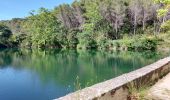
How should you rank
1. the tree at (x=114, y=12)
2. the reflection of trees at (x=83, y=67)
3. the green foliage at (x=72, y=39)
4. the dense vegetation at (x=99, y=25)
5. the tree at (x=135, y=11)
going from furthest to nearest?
the green foliage at (x=72, y=39)
the tree at (x=114, y=12)
the tree at (x=135, y=11)
the dense vegetation at (x=99, y=25)
the reflection of trees at (x=83, y=67)

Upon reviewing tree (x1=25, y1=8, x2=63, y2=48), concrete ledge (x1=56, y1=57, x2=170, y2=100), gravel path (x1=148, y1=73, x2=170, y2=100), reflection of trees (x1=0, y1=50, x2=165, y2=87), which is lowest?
reflection of trees (x1=0, y1=50, x2=165, y2=87)

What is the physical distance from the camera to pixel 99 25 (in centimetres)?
5672

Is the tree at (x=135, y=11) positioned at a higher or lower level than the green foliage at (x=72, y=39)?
higher

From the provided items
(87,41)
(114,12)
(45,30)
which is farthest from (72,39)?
(114,12)

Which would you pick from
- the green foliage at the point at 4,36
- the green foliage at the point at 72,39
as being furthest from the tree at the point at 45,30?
the green foliage at the point at 4,36

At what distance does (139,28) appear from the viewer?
56.9m

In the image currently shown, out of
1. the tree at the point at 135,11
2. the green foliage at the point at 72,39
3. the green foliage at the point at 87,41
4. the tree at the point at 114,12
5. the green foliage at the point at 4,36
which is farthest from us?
the green foliage at the point at 4,36

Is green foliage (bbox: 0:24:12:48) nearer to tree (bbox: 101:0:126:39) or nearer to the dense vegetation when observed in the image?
the dense vegetation

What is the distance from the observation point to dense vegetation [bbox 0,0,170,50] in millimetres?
53106

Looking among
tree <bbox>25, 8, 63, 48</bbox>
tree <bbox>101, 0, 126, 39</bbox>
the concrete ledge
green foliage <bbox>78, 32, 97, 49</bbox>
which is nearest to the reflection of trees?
the concrete ledge

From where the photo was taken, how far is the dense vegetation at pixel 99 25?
53.1 m

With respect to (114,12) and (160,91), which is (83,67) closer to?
(160,91)

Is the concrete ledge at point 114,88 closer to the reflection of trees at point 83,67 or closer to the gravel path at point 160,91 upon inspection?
the gravel path at point 160,91

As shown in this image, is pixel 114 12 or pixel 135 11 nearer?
pixel 135 11
